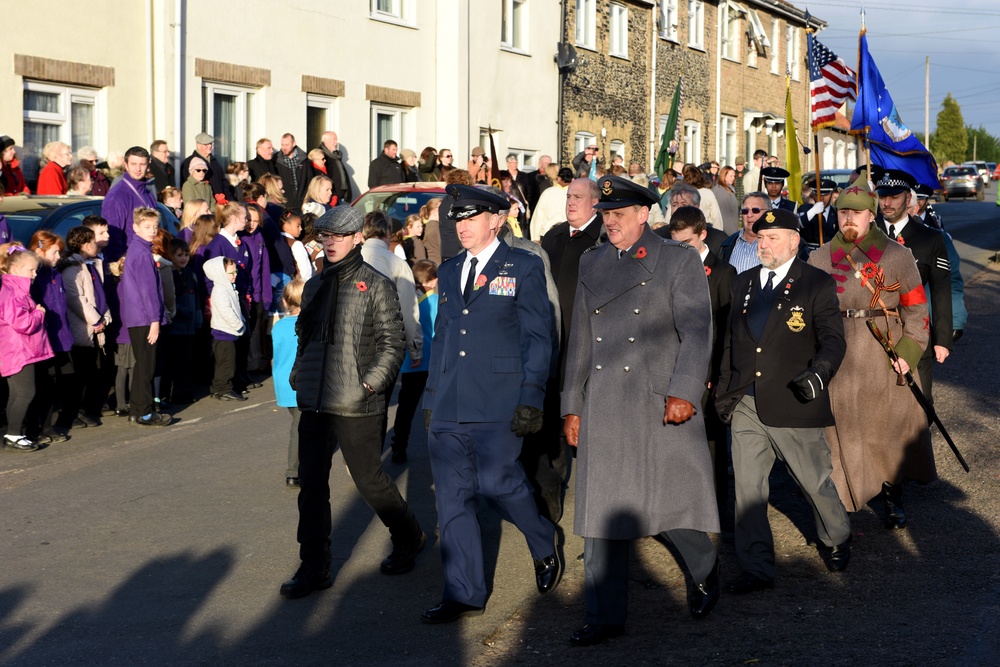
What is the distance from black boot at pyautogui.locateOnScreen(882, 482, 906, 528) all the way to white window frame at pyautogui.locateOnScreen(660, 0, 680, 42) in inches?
1204

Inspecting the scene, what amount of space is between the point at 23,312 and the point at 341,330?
4.33 meters

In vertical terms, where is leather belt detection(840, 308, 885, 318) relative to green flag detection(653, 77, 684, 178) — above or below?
below

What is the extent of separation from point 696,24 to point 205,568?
35383 millimetres

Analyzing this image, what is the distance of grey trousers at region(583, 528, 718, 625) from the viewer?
5.72 m

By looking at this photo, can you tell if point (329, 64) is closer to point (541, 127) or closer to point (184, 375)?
point (541, 127)

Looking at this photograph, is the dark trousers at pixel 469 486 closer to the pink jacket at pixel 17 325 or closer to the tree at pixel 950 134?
the pink jacket at pixel 17 325

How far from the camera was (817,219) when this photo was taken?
13398mm

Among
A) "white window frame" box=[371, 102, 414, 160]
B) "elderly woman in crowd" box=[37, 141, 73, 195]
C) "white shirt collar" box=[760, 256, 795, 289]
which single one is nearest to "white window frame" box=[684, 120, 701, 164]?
"white window frame" box=[371, 102, 414, 160]

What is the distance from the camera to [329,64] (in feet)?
73.3

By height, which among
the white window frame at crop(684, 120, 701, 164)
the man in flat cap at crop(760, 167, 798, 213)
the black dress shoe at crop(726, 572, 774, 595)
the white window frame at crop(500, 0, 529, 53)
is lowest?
the black dress shoe at crop(726, 572, 774, 595)

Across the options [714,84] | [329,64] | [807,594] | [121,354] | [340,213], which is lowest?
[807,594]

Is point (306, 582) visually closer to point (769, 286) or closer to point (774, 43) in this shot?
point (769, 286)

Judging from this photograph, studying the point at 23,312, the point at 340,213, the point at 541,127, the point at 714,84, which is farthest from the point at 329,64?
the point at 714,84

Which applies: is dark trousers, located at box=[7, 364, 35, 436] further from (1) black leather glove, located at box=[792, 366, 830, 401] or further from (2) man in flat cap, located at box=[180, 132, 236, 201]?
(2) man in flat cap, located at box=[180, 132, 236, 201]
